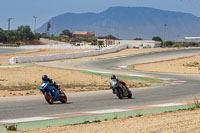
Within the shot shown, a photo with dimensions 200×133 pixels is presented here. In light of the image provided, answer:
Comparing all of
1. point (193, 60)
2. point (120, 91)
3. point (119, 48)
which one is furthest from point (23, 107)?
point (119, 48)

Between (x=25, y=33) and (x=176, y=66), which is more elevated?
(x=25, y=33)

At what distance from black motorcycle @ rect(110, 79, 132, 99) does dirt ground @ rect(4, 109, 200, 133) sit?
5.89 meters

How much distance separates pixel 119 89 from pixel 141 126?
813cm

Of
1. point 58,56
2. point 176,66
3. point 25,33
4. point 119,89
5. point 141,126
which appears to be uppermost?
point 25,33

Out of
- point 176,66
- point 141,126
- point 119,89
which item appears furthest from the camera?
point 176,66

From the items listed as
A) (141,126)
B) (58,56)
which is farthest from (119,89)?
(58,56)

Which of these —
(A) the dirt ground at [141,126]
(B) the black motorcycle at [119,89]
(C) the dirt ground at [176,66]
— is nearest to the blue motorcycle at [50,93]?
(B) the black motorcycle at [119,89]

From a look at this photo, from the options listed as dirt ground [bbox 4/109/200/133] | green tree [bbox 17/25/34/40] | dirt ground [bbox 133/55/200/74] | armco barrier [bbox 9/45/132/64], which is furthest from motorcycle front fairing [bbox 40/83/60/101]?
green tree [bbox 17/25/34/40]

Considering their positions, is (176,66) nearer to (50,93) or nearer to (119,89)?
(119,89)

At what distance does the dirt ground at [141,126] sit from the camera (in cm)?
1010

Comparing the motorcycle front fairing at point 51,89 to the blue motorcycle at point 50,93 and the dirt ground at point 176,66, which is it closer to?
the blue motorcycle at point 50,93

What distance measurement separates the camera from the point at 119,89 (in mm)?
18859

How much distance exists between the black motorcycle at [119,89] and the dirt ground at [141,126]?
5.89m

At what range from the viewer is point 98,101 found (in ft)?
58.0
